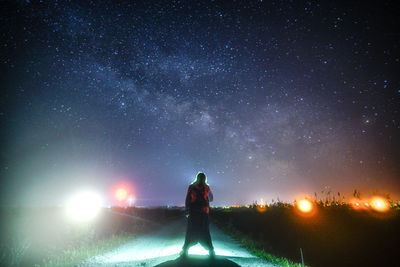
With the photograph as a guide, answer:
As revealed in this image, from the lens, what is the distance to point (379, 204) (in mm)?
6789

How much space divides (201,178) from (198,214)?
89 cm

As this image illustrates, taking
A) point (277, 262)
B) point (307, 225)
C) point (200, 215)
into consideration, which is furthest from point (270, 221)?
point (200, 215)

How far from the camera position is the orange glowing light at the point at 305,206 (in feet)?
33.4

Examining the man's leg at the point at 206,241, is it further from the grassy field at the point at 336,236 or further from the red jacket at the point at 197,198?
the grassy field at the point at 336,236

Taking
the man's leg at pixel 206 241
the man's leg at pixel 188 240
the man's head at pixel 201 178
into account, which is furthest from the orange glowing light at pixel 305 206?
the man's leg at pixel 188 240

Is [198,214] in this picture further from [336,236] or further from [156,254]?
[336,236]

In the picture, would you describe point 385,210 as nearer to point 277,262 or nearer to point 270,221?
point 277,262

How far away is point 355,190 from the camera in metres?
8.09

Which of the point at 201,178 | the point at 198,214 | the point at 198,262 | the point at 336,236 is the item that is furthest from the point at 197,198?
the point at 336,236

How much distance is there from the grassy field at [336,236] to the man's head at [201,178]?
11.4ft

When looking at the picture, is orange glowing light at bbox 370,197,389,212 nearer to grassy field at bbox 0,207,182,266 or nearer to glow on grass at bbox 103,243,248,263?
glow on grass at bbox 103,243,248,263

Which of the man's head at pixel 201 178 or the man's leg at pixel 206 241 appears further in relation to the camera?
the man's head at pixel 201 178

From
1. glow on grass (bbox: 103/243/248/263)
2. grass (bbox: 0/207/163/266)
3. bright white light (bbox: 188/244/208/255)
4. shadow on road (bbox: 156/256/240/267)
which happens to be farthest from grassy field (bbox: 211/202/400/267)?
grass (bbox: 0/207/163/266)

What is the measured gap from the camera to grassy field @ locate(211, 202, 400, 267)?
6.35 metres
